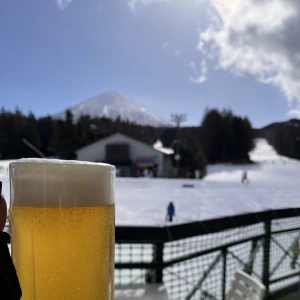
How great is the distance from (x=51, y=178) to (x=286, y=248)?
220 cm

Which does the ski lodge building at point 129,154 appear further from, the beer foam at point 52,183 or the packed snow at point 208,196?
the beer foam at point 52,183

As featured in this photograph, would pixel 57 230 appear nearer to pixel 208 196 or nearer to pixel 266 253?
pixel 266 253

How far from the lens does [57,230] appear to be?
44cm

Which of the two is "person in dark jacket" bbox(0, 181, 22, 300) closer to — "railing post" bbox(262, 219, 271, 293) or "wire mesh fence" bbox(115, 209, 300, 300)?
"wire mesh fence" bbox(115, 209, 300, 300)

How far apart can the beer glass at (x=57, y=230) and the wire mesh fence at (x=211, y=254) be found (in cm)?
101

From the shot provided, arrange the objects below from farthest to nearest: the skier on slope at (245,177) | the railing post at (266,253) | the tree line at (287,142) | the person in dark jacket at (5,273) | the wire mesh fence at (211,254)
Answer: the skier on slope at (245,177)
the tree line at (287,142)
the railing post at (266,253)
the wire mesh fence at (211,254)
the person in dark jacket at (5,273)

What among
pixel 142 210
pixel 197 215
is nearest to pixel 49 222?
pixel 197 215

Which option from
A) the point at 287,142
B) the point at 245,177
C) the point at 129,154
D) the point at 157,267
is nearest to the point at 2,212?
the point at 157,267

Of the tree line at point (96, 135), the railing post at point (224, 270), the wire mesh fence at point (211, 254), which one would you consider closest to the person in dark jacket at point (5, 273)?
the wire mesh fence at point (211, 254)

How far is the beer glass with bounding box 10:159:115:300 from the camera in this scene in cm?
45

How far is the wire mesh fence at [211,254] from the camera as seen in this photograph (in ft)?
5.06

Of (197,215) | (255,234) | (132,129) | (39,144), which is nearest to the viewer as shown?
(255,234)

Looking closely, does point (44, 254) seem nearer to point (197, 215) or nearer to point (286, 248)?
point (286, 248)

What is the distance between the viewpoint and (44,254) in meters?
0.45
